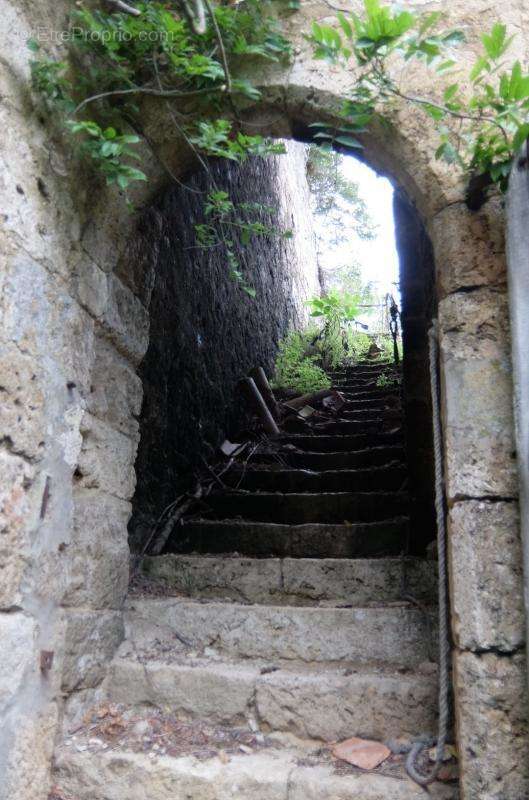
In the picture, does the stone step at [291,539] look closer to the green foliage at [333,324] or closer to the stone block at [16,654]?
the stone block at [16,654]

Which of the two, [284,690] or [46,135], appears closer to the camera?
[46,135]

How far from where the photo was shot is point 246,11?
205 centimetres

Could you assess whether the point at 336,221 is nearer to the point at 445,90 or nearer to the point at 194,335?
the point at 194,335

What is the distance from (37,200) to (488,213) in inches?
51.9

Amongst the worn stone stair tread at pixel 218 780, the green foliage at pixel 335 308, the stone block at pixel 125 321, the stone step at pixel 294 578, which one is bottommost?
the worn stone stair tread at pixel 218 780

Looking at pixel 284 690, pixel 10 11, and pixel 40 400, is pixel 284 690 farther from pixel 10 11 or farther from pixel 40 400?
pixel 10 11

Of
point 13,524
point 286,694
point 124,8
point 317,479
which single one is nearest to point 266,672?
point 286,694

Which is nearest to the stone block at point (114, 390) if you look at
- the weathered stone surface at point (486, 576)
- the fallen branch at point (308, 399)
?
the weathered stone surface at point (486, 576)

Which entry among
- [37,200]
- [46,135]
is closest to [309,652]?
[37,200]

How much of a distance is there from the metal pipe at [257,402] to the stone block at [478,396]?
344cm

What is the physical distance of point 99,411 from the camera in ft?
7.23

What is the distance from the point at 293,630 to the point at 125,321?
1.33m

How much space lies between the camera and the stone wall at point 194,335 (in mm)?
3381

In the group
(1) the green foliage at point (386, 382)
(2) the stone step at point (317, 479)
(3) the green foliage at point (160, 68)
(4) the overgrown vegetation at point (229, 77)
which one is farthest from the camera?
(1) the green foliage at point (386, 382)
